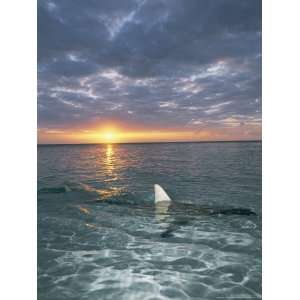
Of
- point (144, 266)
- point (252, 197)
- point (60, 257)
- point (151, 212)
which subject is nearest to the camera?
point (144, 266)

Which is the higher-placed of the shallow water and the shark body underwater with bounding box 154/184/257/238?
the shark body underwater with bounding box 154/184/257/238

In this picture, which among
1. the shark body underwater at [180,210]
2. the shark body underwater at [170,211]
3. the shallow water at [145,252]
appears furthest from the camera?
the shark body underwater at [180,210]

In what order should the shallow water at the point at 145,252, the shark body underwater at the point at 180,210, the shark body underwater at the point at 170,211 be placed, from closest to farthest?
the shallow water at the point at 145,252 → the shark body underwater at the point at 170,211 → the shark body underwater at the point at 180,210

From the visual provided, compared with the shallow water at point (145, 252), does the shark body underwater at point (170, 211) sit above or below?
above

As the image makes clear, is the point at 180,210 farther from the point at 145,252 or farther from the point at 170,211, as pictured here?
the point at 145,252

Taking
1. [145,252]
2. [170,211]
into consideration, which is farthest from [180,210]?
[145,252]

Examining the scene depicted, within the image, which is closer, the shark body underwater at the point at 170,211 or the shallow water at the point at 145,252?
the shallow water at the point at 145,252

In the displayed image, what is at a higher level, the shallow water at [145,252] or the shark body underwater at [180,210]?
the shark body underwater at [180,210]

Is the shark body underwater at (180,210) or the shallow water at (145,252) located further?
the shark body underwater at (180,210)
